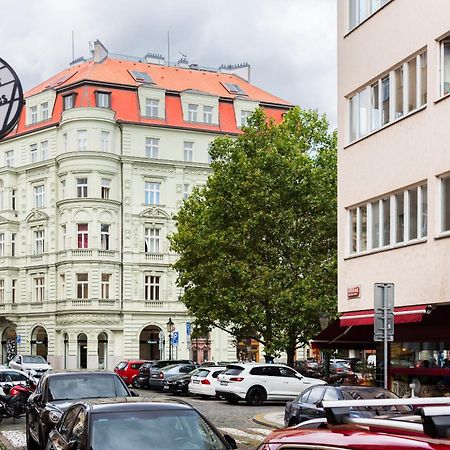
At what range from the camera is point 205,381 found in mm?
38562

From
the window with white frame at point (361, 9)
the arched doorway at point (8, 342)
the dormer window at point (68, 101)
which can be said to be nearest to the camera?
the window with white frame at point (361, 9)

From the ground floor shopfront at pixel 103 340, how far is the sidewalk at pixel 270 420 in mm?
37737

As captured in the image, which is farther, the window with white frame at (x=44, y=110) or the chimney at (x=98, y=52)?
the chimney at (x=98, y=52)

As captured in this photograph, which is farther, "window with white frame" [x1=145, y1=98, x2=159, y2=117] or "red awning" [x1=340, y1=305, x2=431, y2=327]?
"window with white frame" [x1=145, y1=98, x2=159, y2=117]

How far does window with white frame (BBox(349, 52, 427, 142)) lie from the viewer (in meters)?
23.1

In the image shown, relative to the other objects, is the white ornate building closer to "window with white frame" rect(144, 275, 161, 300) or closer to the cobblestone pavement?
"window with white frame" rect(144, 275, 161, 300)

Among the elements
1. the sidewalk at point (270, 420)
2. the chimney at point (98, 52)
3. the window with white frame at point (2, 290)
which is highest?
the chimney at point (98, 52)

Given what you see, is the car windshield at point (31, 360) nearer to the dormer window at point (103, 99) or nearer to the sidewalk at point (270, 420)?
the dormer window at point (103, 99)

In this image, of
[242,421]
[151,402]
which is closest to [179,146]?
[242,421]

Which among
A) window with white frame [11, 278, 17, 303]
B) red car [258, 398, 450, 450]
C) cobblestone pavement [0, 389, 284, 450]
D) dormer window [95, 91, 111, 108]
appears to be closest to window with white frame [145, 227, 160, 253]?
dormer window [95, 91, 111, 108]

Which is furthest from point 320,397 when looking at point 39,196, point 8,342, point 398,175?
point 8,342

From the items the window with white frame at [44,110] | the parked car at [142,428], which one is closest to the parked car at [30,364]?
the window with white frame at [44,110]

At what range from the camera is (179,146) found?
2955 inches

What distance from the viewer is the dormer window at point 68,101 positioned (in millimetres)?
72294
